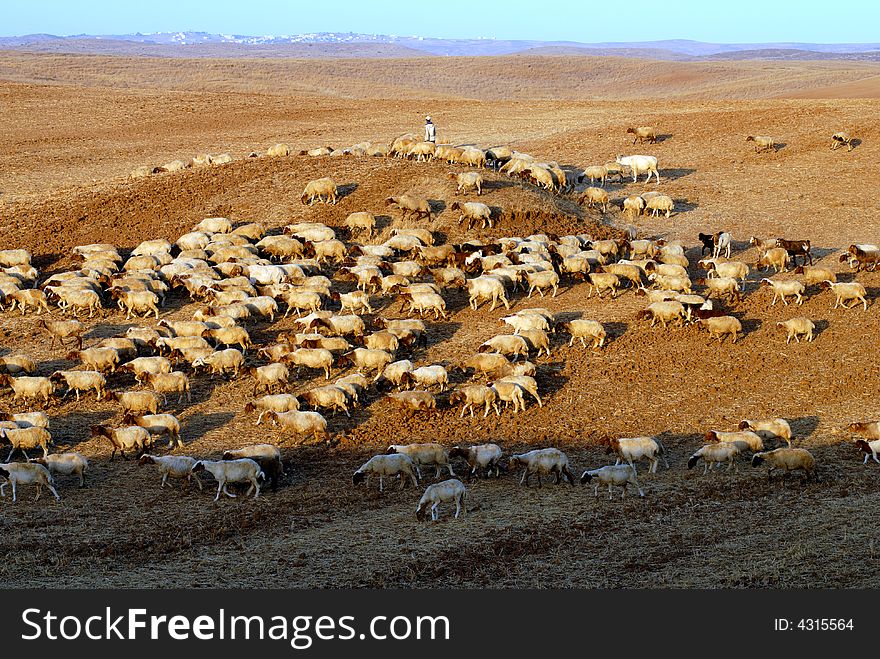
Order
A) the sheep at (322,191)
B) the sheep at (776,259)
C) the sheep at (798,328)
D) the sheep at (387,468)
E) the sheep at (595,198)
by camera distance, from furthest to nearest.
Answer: the sheep at (595,198) < the sheep at (322,191) < the sheep at (776,259) < the sheep at (798,328) < the sheep at (387,468)

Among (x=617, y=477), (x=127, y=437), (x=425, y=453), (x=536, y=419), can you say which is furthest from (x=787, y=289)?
(x=127, y=437)

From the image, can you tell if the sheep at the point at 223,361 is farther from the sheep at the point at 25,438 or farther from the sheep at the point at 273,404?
the sheep at the point at 25,438

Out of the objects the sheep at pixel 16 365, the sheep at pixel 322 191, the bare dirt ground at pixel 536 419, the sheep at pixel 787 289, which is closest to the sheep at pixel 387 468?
the bare dirt ground at pixel 536 419

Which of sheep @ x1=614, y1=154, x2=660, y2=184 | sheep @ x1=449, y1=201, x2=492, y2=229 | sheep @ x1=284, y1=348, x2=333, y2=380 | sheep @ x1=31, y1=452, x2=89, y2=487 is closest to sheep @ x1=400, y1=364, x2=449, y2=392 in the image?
sheep @ x1=284, y1=348, x2=333, y2=380

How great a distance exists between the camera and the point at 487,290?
21.5 meters

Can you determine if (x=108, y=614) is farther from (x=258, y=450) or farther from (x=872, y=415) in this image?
(x=872, y=415)

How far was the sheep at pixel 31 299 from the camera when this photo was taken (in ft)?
70.2

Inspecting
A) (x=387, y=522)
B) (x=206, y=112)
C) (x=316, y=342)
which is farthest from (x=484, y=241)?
(x=206, y=112)

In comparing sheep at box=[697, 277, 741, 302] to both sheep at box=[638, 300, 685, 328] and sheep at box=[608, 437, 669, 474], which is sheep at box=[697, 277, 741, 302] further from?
sheep at box=[608, 437, 669, 474]

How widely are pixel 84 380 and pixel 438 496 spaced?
299 inches

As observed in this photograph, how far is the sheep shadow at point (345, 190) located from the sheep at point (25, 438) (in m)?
13.2

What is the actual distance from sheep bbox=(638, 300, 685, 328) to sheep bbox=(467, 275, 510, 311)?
2.98m

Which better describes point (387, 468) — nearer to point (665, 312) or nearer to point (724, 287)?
point (665, 312)

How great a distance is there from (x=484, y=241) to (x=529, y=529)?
13.1 meters
